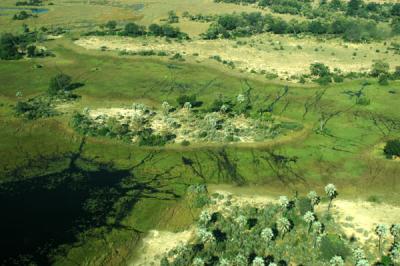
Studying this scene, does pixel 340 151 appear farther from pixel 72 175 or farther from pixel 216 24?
pixel 216 24

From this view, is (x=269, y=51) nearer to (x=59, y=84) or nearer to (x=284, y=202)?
(x=59, y=84)

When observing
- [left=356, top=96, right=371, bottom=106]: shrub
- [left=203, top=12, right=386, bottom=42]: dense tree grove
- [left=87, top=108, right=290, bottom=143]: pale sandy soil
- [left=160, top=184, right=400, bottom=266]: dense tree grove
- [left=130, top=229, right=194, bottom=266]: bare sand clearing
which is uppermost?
[left=203, top=12, right=386, bottom=42]: dense tree grove

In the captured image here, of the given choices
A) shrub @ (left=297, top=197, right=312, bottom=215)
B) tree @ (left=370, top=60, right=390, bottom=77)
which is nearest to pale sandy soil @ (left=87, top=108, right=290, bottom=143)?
shrub @ (left=297, top=197, right=312, bottom=215)

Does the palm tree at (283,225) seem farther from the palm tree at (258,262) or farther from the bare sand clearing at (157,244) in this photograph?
the bare sand clearing at (157,244)

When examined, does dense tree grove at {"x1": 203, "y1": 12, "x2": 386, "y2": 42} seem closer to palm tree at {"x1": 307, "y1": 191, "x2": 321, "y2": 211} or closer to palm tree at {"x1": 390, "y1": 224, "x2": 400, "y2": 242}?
palm tree at {"x1": 307, "y1": 191, "x2": 321, "y2": 211}

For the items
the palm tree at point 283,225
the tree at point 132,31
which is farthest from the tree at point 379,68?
the tree at point 132,31

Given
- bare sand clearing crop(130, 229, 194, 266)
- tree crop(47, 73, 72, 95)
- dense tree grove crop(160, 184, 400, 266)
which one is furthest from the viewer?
tree crop(47, 73, 72, 95)

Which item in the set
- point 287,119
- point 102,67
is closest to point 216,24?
point 102,67
